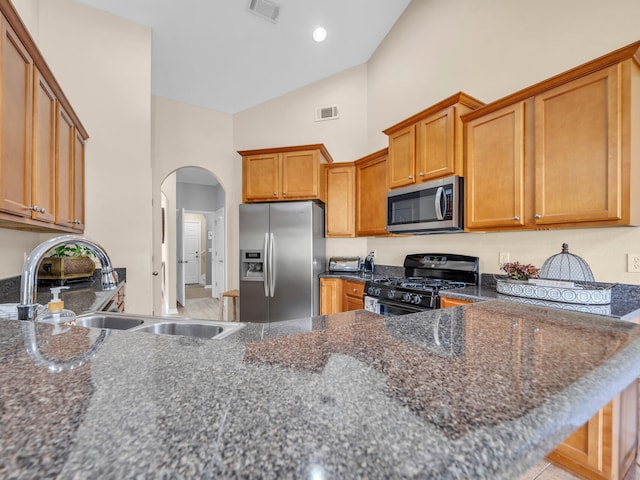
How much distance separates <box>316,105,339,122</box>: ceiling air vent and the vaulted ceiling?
0.45m

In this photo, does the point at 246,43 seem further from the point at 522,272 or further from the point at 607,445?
the point at 607,445

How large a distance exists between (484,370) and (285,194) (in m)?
3.46

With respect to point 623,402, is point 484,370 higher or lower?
higher

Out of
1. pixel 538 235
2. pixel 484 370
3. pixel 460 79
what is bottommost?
pixel 484 370

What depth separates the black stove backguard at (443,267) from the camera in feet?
8.84

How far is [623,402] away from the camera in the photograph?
1.40 metres

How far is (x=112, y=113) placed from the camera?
9.91 ft

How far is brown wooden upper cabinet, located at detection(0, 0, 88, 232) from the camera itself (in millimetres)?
1337

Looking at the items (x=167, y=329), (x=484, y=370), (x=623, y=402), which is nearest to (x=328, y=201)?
(x=167, y=329)

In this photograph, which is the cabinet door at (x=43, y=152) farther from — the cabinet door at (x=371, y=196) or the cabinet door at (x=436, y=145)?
the cabinet door at (x=371, y=196)

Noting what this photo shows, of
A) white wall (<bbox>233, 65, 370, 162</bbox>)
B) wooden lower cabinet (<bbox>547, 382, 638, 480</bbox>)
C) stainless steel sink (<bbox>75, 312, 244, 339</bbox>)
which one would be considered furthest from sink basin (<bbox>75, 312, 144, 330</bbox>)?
white wall (<bbox>233, 65, 370, 162</bbox>)

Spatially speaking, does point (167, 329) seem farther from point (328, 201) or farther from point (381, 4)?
point (381, 4)

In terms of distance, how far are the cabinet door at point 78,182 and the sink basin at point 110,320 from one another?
4.40 ft

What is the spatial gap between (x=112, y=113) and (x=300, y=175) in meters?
2.05
